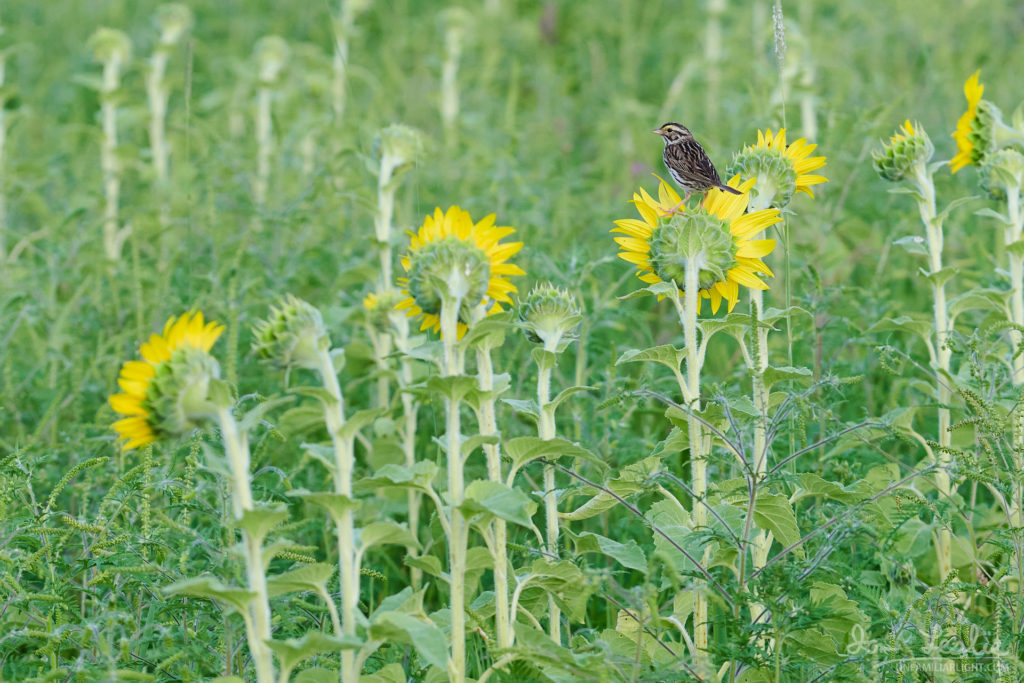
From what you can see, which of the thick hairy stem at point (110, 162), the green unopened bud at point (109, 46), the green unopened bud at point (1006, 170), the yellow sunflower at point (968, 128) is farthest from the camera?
the green unopened bud at point (109, 46)

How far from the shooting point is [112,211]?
462cm

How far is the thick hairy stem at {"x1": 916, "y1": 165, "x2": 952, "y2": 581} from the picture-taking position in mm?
2449

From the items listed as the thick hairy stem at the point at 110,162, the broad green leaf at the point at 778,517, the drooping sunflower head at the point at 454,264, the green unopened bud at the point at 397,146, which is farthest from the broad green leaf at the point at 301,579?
the thick hairy stem at the point at 110,162

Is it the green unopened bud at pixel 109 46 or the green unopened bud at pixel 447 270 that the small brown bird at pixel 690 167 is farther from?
the green unopened bud at pixel 109 46

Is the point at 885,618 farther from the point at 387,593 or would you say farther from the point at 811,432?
Result: the point at 387,593

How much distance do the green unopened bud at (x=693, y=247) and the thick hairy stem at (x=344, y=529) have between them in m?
0.73

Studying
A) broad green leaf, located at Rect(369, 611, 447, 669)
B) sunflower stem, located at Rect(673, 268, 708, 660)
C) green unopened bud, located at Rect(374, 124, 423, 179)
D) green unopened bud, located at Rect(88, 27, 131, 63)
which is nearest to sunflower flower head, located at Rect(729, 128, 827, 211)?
sunflower stem, located at Rect(673, 268, 708, 660)

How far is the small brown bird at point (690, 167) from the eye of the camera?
2270 mm

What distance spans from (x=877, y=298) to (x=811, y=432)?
0.60 metres

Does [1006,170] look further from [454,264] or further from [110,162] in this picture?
[110,162]

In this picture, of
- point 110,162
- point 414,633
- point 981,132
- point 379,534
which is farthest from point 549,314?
Answer: point 110,162

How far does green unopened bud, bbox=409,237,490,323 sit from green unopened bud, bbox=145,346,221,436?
41 centimetres

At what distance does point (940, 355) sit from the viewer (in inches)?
99.7

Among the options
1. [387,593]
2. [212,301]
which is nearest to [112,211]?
[212,301]
